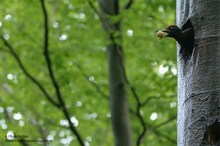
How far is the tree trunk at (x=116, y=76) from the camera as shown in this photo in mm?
4949

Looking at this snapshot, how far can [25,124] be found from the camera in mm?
6465

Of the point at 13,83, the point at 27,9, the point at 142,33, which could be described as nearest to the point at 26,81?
the point at 13,83

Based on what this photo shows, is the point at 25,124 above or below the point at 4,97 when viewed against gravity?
below

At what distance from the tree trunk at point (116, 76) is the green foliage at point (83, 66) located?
0.25 metres

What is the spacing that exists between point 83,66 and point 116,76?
1105 millimetres

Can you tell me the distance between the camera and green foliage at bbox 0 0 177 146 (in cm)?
555

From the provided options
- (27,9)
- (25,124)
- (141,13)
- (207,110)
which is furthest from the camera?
(25,124)

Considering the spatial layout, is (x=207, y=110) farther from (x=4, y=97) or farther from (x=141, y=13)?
(x=4, y=97)

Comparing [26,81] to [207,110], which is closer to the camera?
[207,110]

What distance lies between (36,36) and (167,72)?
7.26ft

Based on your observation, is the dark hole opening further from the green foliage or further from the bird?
the green foliage

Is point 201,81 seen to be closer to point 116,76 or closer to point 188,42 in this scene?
point 188,42

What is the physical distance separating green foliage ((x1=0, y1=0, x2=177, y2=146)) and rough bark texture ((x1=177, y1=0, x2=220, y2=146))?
10.8 ft

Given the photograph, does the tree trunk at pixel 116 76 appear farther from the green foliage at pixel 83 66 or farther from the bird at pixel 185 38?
the bird at pixel 185 38
